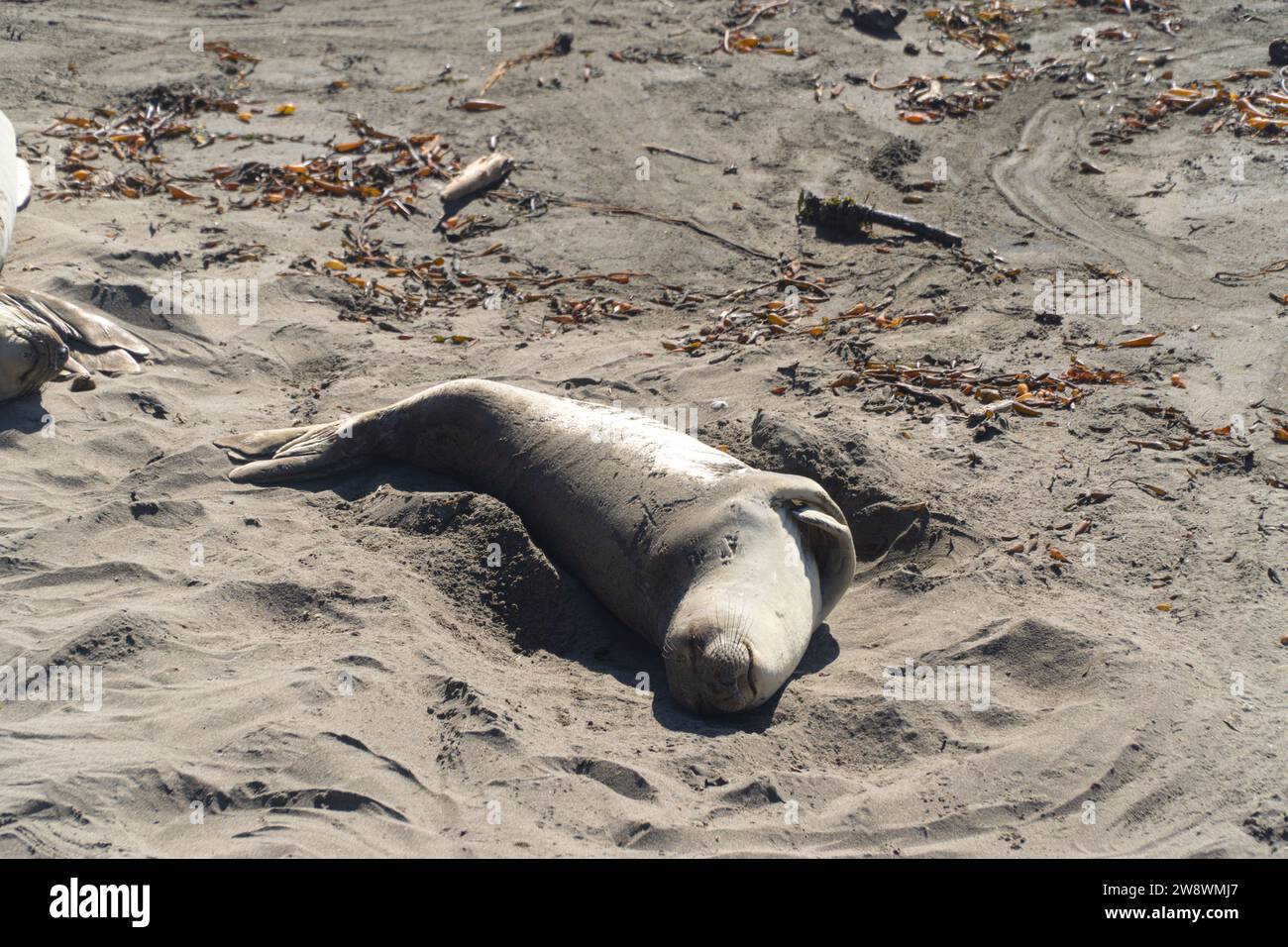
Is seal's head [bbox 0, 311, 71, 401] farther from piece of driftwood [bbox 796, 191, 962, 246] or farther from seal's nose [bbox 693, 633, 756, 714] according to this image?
piece of driftwood [bbox 796, 191, 962, 246]

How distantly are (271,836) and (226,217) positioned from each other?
680 cm

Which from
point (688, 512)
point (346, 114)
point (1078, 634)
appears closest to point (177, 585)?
point (688, 512)

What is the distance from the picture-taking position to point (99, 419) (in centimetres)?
681

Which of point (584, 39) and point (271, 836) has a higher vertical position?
point (584, 39)

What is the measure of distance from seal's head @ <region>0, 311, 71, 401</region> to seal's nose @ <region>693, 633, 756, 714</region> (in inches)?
171

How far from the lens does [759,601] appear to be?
4.87m

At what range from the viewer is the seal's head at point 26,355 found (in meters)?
6.61

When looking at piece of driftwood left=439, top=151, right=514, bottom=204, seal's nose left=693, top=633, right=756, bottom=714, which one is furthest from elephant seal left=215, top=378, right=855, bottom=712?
piece of driftwood left=439, top=151, right=514, bottom=204

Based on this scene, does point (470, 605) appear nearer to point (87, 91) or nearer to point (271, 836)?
point (271, 836)

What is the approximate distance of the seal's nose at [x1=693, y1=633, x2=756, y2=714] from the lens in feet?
15.2

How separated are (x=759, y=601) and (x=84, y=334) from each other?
16.2 ft

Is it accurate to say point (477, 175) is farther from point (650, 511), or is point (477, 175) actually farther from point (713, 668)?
point (713, 668)

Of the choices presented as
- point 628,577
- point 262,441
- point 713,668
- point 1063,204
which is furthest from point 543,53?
point 713,668

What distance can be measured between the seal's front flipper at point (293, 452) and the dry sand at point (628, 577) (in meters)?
0.19
